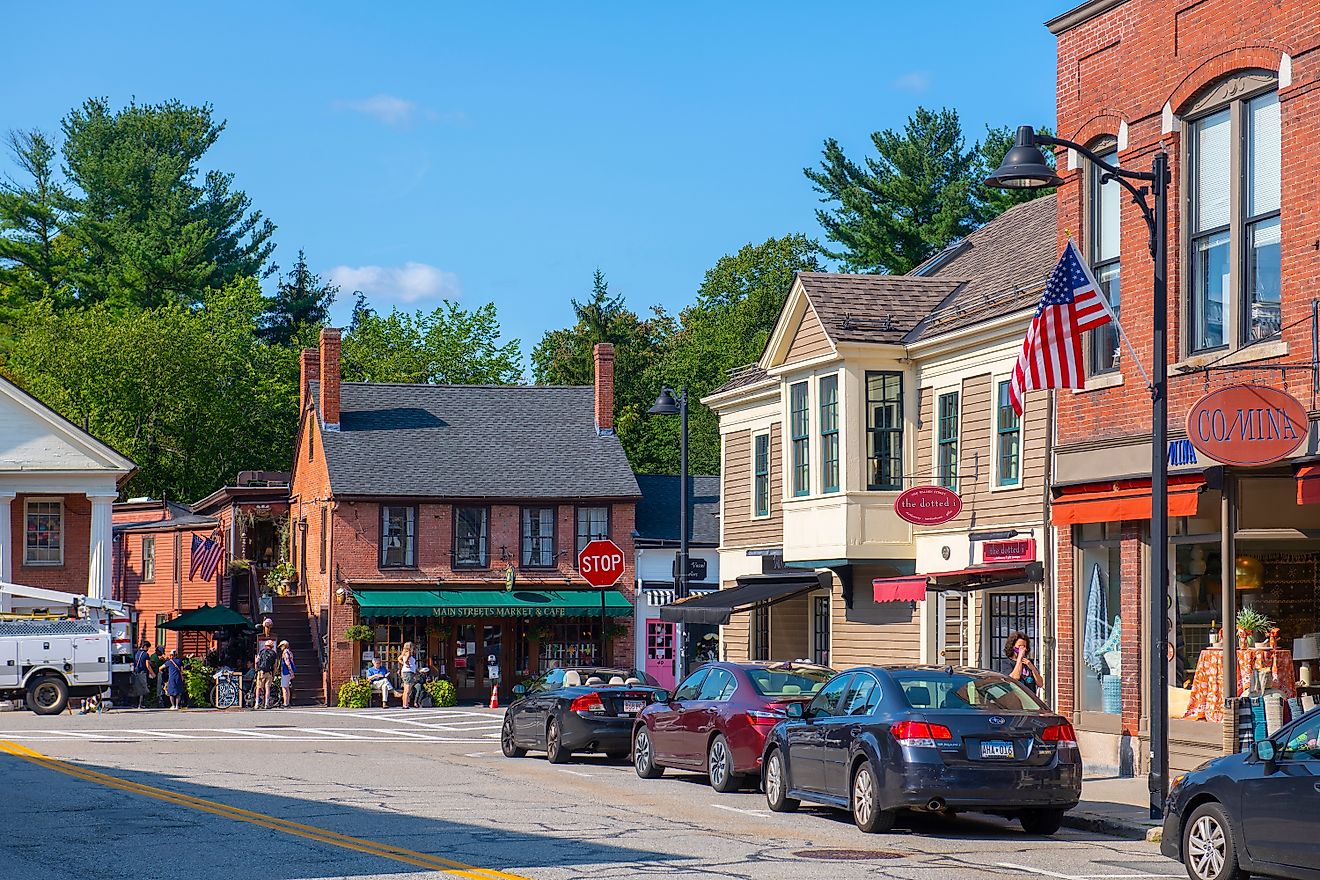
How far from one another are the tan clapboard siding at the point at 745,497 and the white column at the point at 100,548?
65.0ft

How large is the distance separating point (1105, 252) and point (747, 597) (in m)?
13.1

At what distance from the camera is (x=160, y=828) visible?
1596 cm

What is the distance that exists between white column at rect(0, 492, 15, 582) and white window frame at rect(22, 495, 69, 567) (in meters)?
A: 0.53

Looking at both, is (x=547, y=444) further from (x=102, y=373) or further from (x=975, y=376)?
(x=975, y=376)

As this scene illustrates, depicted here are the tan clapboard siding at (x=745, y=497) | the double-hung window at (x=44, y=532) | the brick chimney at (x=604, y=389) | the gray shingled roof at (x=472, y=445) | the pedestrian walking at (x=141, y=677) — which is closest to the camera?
the tan clapboard siding at (x=745, y=497)

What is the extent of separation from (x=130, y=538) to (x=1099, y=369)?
47.1 meters

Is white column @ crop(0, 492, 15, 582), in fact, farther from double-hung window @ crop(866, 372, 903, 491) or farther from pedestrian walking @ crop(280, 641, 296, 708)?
double-hung window @ crop(866, 372, 903, 491)

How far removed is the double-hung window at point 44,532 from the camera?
49656 mm

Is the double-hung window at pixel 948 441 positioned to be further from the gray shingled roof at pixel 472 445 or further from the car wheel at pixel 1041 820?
the gray shingled roof at pixel 472 445

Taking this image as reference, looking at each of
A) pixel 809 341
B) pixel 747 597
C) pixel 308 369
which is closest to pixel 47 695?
pixel 747 597

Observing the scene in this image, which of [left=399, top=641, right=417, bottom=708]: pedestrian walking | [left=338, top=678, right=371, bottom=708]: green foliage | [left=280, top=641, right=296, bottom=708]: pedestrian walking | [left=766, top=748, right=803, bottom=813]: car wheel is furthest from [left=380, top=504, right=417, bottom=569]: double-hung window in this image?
[left=766, top=748, right=803, bottom=813]: car wheel

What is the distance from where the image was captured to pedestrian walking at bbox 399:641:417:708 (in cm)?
4750

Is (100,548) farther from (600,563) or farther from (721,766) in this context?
(721,766)

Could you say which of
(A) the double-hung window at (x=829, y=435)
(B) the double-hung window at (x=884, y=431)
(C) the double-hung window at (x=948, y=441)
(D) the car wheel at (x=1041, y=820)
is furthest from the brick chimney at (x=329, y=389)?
(D) the car wheel at (x=1041, y=820)
